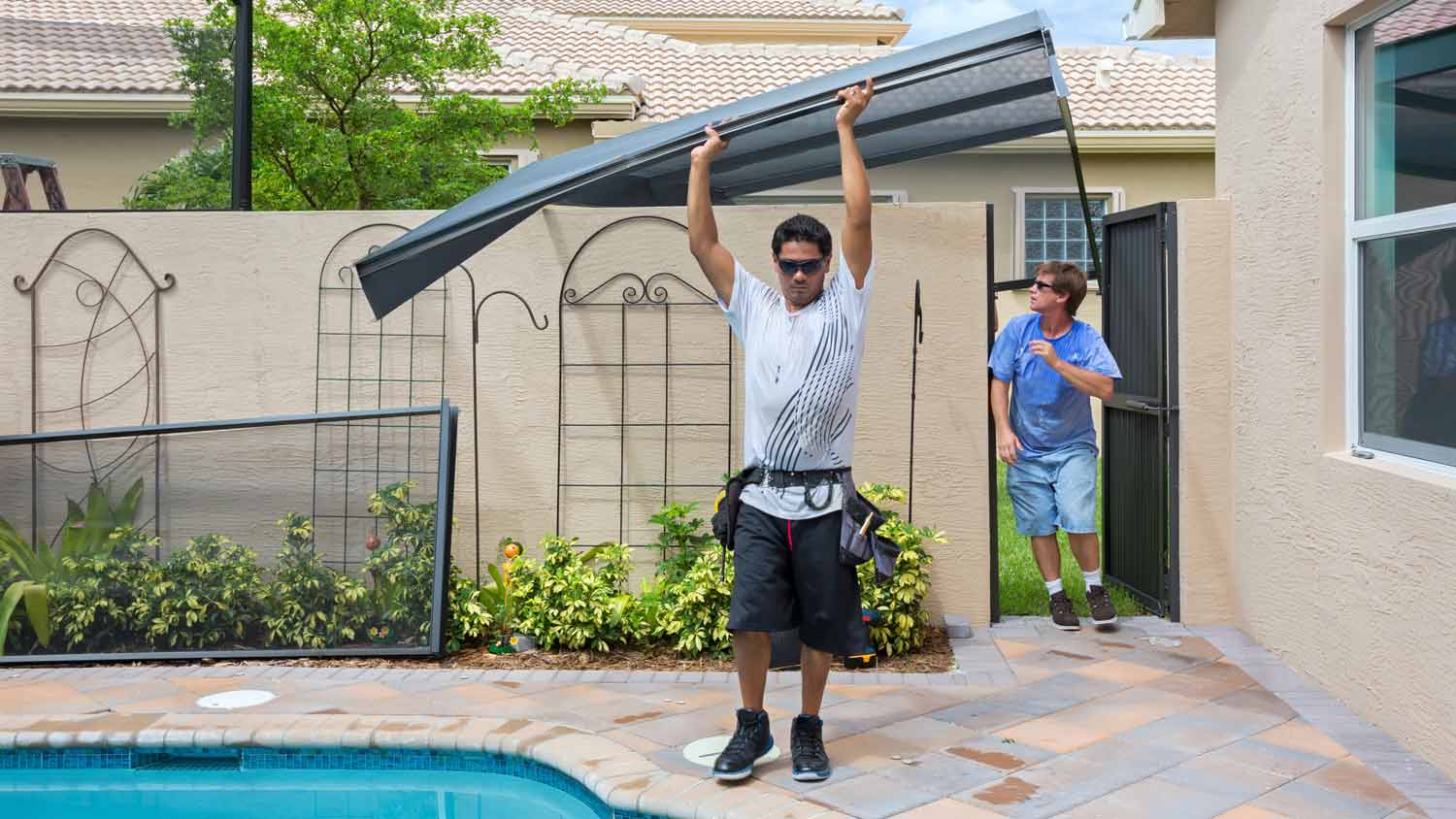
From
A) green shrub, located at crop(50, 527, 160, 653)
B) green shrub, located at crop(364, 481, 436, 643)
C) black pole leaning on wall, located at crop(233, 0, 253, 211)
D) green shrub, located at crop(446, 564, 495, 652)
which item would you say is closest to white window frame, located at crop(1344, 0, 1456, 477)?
green shrub, located at crop(446, 564, 495, 652)

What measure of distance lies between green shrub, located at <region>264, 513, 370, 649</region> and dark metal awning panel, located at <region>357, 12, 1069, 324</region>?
114 cm

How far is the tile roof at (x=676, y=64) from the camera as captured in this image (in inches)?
341

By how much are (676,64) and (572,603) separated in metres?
11.3

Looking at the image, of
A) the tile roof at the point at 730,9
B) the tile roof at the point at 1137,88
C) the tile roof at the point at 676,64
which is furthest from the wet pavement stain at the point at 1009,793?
the tile roof at the point at 730,9

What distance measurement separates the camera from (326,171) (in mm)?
9625

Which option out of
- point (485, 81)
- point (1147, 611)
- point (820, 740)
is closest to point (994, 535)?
point (1147, 611)

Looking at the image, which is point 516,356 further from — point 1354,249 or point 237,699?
point 1354,249

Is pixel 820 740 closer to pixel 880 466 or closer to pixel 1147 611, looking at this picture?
pixel 880 466

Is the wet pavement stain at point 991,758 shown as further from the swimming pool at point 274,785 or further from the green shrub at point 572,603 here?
the green shrub at point 572,603

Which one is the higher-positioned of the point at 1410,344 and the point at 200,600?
the point at 1410,344

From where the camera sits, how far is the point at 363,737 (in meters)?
4.48

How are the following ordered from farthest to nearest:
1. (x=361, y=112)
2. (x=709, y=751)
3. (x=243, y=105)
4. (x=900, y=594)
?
(x=361, y=112), (x=243, y=105), (x=900, y=594), (x=709, y=751)

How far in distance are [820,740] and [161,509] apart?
3301mm

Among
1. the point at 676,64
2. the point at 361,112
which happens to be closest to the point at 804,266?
the point at 361,112
